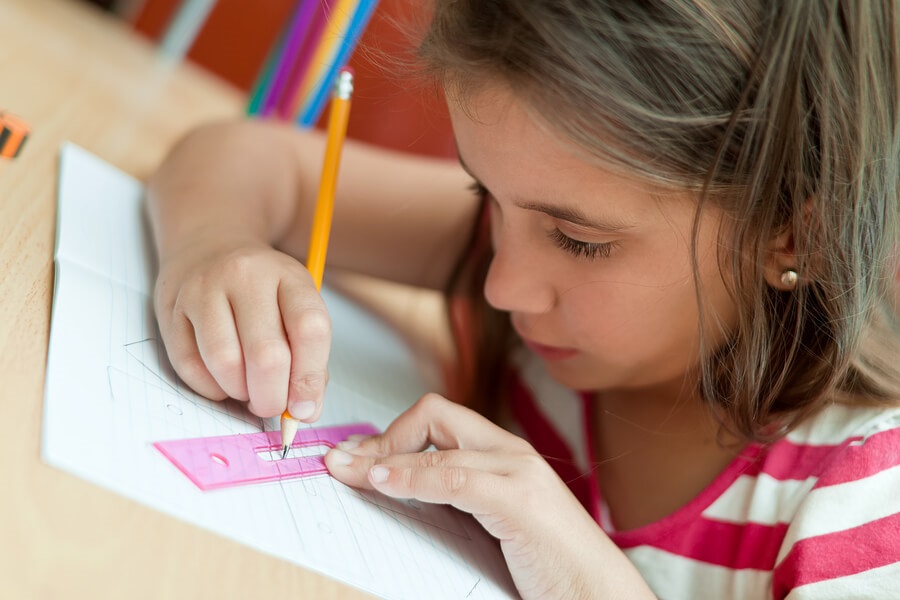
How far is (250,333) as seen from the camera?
52 centimetres

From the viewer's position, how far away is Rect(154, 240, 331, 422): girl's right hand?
0.51m

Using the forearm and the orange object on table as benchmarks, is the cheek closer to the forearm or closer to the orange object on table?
the forearm

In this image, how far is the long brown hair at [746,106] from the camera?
496 millimetres

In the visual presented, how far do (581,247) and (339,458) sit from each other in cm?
20

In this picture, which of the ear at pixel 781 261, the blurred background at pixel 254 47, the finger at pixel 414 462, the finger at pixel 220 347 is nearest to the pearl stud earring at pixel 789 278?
the ear at pixel 781 261

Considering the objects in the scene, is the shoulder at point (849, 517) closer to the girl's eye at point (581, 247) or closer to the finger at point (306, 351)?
the girl's eye at point (581, 247)

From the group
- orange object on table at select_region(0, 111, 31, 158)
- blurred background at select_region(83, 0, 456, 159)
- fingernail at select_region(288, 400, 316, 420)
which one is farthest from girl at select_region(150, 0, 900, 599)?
blurred background at select_region(83, 0, 456, 159)

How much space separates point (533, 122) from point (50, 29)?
0.81 metres

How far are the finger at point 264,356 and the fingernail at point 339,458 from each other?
0.04m

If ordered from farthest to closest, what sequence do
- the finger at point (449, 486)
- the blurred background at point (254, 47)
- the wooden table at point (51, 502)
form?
the blurred background at point (254, 47), the finger at point (449, 486), the wooden table at point (51, 502)

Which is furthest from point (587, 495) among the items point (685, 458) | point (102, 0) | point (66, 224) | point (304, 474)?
point (102, 0)

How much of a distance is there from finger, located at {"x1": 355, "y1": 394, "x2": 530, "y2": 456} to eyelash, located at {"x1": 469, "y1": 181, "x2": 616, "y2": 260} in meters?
0.13

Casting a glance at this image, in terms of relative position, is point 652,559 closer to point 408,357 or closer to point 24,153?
point 408,357

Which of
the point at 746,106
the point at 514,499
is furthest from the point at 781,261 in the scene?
the point at 514,499
